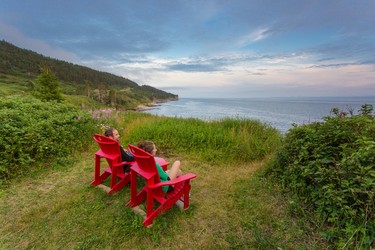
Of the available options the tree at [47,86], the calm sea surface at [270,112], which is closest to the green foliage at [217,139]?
the calm sea surface at [270,112]

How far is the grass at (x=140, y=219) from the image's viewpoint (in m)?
2.39

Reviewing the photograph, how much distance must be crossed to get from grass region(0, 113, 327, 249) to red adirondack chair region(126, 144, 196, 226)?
Result: 0.15 meters

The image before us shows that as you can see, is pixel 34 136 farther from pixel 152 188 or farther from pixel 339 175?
pixel 339 175

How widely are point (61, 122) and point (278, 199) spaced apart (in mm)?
5697

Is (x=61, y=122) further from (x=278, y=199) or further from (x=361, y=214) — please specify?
(x=361, y=214)

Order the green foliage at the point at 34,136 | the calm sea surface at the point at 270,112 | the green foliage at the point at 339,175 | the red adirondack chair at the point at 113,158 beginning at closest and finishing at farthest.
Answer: the green foliage at the point at 339,175, the red adirondack chair at the point at 113,158, the green foliage at the point at 34,136, the calm sea surface at the point at 270,112

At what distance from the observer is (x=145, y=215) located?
2.77 m

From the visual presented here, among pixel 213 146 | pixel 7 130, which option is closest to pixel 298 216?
pixel 213 146

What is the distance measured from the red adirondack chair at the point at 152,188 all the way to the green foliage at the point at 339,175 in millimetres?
1654

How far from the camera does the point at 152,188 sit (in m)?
2.51

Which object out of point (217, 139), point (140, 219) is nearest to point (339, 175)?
point (140, 219)

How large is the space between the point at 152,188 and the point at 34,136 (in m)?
3.77

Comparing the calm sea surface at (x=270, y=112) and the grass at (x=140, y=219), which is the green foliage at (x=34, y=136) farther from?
the calm sea surface at (x=270, y=112)

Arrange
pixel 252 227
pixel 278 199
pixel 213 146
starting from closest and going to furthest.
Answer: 1. pixel 252 227
2. pixel 278 199
3. pixel 213 146
